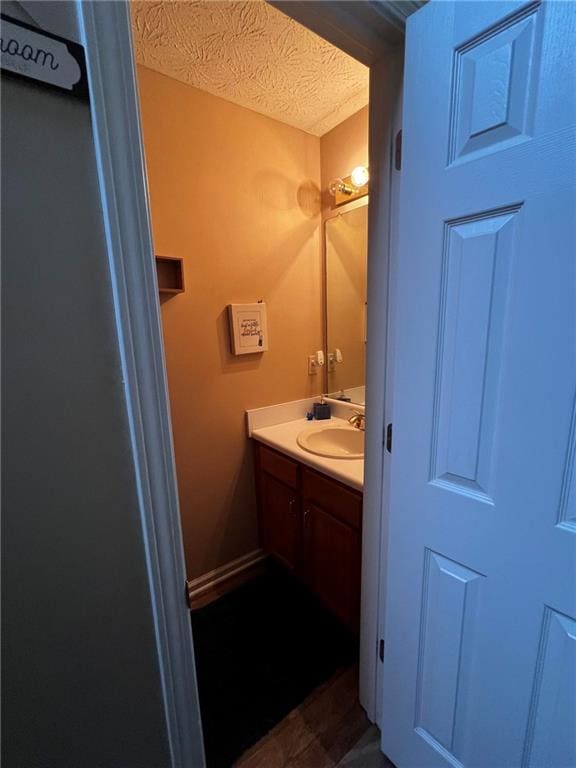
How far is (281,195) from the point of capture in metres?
1.79

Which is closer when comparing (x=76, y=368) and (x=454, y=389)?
(x=76, y=368)

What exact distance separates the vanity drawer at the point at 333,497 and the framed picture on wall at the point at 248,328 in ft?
2.31

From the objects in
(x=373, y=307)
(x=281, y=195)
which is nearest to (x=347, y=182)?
(x=281, y=195)

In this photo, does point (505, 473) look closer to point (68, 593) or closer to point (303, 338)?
point (68, 593)

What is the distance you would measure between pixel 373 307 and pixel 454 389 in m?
0.36

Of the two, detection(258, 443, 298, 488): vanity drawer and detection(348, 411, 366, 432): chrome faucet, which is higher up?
detection(348, 411, 366, 432): chrome faucet

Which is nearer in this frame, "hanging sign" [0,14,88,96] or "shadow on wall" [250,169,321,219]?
Answer: "hanging sign" [0,14,88,96]

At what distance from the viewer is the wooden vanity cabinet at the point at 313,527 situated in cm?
136

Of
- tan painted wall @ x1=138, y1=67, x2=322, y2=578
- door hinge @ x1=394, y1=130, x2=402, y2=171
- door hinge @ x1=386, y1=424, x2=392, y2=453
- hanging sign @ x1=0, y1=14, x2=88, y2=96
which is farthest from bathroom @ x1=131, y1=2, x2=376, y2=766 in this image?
hanging sign @ x1=0, y1=14, x2=88, y2=96

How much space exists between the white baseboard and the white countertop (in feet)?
2.49

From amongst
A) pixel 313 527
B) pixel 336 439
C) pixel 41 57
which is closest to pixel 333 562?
pixel 313 527

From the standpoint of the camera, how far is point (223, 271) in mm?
1665

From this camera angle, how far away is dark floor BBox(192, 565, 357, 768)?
1.21 metres

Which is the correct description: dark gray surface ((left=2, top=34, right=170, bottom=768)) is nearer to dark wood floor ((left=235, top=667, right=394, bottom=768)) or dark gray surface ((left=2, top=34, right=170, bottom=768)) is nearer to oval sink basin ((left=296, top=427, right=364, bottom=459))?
dark wood floor ((left=235, top=667, right=394, bottom=768))
